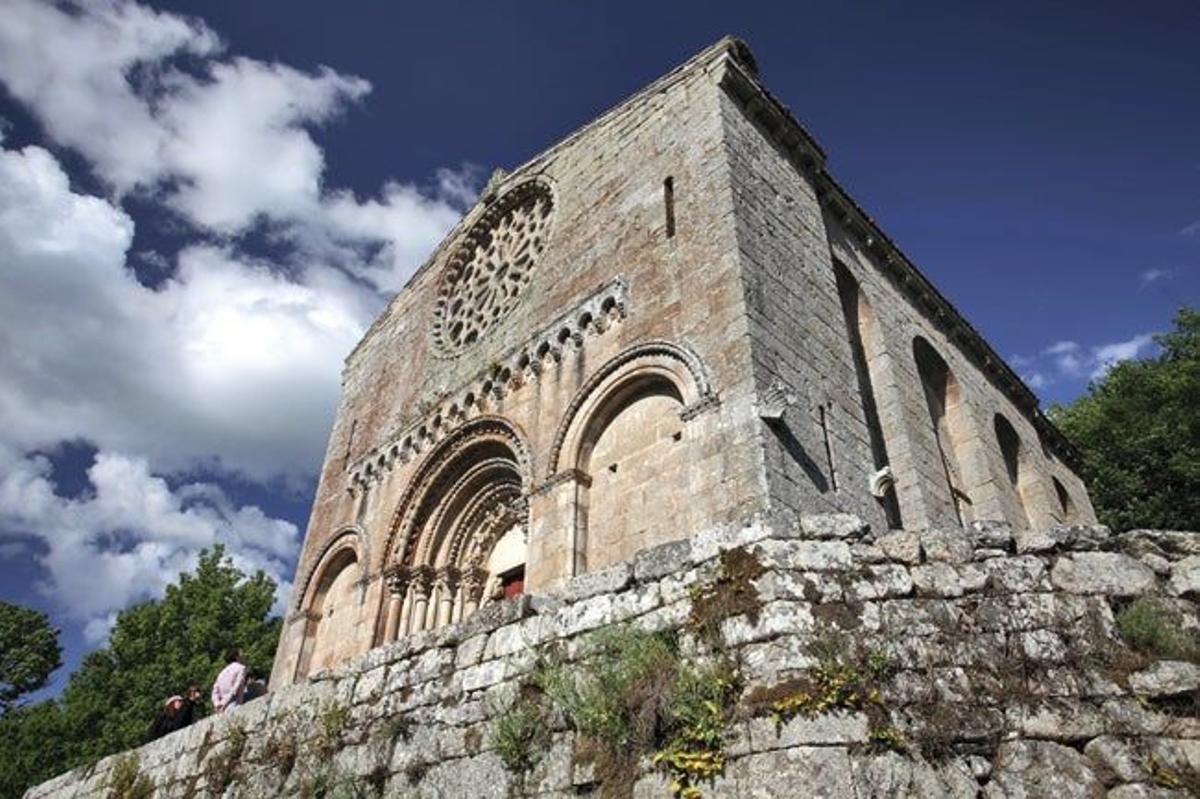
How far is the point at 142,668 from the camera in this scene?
21641mm

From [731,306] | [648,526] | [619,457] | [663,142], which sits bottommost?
[648,526]

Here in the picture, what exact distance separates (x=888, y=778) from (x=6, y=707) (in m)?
30.1

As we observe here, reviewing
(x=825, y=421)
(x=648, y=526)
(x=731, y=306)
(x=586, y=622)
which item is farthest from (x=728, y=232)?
(x=586, y=622)

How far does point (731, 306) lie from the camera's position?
27.1 ft

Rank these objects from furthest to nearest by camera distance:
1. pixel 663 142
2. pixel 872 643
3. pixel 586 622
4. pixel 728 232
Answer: pixel 663 142 < pixel 728 232 < pixel 586 622 < pixel 872 643

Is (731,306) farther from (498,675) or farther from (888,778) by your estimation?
(888,778)

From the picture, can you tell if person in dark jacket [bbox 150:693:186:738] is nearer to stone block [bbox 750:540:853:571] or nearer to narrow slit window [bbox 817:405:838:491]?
narrow slit window [bbox 817:405:838:491]

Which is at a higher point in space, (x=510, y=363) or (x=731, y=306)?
(x=510, y=363)

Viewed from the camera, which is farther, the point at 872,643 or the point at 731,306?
the point at 731,306

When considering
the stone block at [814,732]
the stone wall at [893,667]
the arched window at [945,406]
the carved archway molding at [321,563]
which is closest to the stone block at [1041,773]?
the stone wall at [893,667]

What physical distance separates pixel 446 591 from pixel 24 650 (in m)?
23.1

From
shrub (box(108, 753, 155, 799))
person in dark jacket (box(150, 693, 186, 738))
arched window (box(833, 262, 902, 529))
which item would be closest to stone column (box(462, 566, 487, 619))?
person in dark jacket (box(150, 693, 186, 738))

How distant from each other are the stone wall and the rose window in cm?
814

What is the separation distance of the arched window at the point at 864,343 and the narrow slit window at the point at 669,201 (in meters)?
2.80
